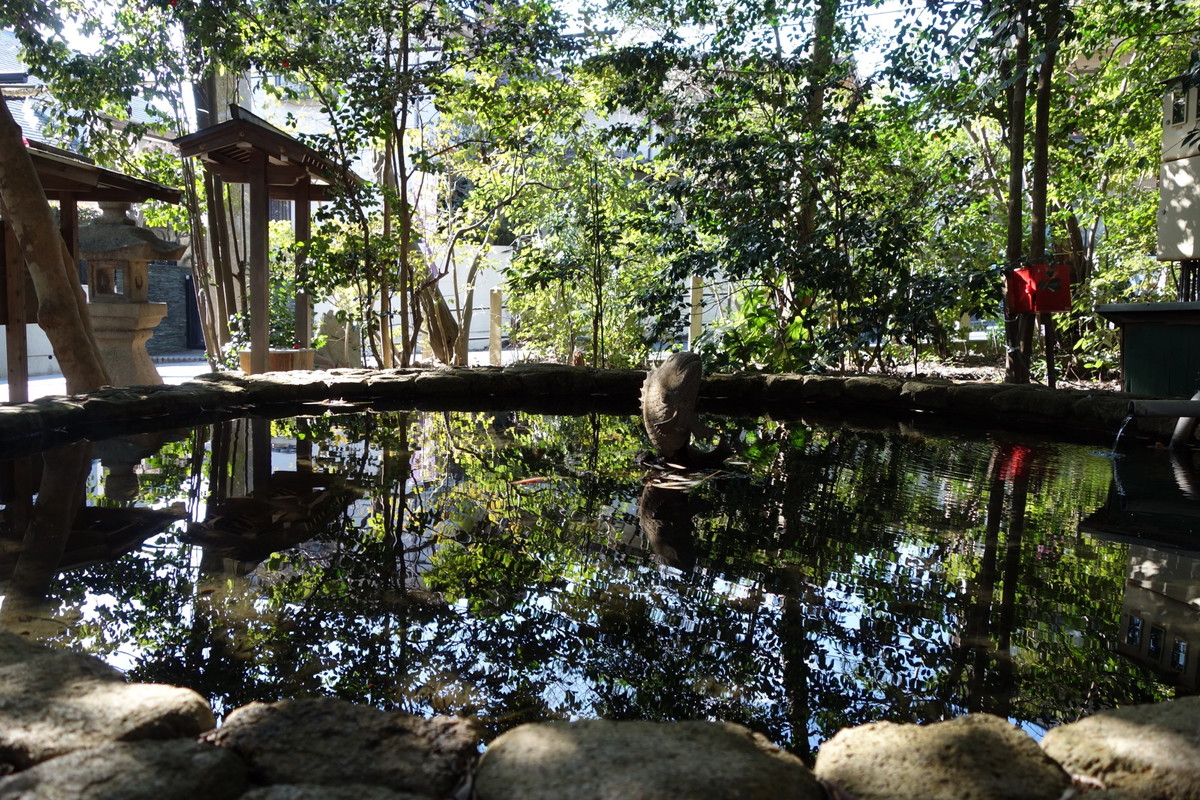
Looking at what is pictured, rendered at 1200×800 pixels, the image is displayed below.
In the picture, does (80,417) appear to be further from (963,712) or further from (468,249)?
(468,249)

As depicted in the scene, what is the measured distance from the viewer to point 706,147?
9281 mm

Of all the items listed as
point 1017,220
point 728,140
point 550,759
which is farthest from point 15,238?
point 1017,220

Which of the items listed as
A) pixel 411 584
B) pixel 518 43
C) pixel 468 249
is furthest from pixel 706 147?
pixel 411 584

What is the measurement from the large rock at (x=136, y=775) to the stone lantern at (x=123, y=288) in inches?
330

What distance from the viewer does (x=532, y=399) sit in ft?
28.6

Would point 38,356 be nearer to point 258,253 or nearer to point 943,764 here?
point 258,253

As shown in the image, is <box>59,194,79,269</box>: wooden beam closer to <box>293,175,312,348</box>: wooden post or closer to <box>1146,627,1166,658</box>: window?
<box>293,175,312,348</box>: wooden post

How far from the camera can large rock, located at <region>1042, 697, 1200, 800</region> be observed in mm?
1729

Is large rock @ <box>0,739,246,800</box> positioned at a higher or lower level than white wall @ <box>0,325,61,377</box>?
lower

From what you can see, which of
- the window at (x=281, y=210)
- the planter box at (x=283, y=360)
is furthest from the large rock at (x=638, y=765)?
the window at (x=281, y=210)

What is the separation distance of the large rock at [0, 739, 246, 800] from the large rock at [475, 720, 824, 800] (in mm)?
A: 468

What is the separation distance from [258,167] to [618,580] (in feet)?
22.4

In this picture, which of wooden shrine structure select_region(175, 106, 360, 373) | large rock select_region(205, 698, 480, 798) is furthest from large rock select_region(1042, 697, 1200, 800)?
wooden shrine structure select_region(175, 106, 360, 373)

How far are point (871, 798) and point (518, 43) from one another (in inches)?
317
